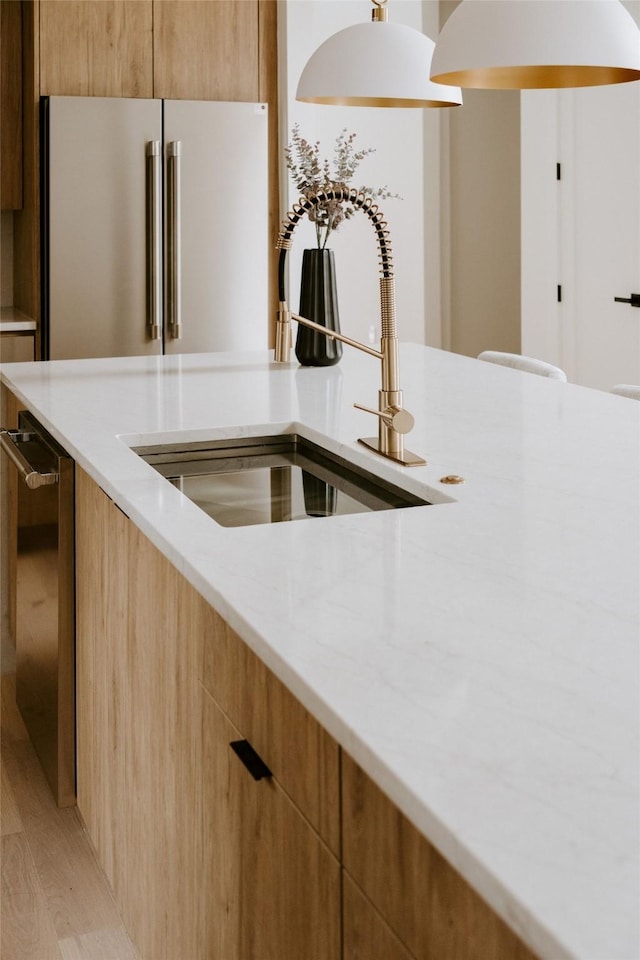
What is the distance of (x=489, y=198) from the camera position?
18.9 feet

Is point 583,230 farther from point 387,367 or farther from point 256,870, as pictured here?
point 256,870

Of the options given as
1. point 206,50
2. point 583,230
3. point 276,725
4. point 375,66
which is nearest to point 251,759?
point 276,725

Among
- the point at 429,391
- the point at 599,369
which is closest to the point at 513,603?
the point at 429,391

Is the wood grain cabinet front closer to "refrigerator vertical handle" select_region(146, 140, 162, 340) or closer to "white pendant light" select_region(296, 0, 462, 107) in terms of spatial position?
"white pendant light" select_region(296, 0, 462, 107)

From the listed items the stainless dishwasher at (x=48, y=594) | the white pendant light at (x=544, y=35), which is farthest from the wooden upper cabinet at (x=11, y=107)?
the white pendant light at (x=544, y=35)

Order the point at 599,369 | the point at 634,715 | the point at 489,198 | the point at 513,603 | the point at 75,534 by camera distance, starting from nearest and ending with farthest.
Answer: the point at 634,715 → the point at 513,603 → the point at 75,534 → the point at 599,369 → the point at 489,198

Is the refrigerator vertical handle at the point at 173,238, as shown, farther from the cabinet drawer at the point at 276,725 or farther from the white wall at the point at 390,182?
the cabinet drawer at the point at 276,725

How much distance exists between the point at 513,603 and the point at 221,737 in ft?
1.36

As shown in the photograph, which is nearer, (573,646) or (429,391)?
(573,646)

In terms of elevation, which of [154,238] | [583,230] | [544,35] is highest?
[583,230]

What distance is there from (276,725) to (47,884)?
137 centimetres

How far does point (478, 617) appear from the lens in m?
1.21

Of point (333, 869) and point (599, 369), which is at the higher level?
point (599, 369)

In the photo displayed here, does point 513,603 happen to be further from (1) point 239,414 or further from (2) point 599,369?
(2) point 599,369
